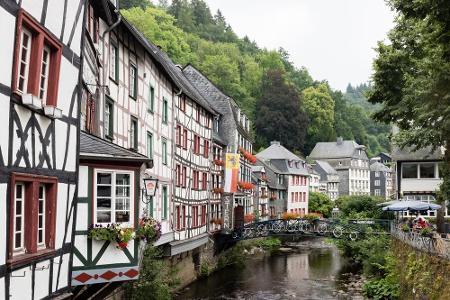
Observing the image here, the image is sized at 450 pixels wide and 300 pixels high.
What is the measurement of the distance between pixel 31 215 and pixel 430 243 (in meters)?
14.0

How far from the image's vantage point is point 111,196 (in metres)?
12.5

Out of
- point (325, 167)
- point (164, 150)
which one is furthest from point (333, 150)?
point (164, 150)

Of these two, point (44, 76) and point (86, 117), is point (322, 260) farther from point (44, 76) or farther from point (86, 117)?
point (44, 76)

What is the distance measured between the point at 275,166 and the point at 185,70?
1119 inches

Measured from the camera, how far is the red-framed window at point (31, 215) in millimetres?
9086

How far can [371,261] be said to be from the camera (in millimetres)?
31547

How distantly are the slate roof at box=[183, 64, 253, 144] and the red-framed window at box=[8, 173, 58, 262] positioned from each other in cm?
3127

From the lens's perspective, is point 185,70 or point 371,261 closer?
point 371,261

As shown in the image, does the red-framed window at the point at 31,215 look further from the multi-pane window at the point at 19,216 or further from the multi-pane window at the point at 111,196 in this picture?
the multi-pane window at the point at 111,196

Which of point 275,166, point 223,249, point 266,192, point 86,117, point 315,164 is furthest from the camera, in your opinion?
point 315,164

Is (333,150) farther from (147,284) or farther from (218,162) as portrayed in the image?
(147,284)

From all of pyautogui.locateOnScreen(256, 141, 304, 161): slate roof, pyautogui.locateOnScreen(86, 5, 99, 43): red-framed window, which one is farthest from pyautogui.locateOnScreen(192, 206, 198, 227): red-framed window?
pyautogui.locateOnScreen(256, 141, 304, 161): slate roof

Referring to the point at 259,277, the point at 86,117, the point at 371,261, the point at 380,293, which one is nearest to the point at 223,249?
the point at 259,277

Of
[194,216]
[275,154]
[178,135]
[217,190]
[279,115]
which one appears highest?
[279,115]
